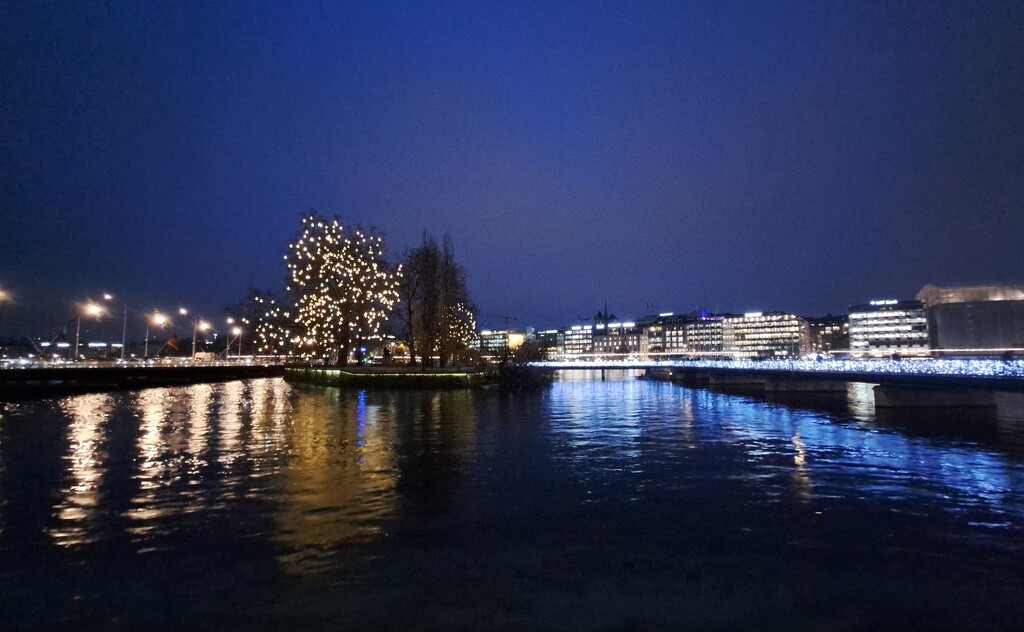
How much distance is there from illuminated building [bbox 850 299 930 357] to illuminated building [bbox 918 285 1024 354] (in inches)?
1357

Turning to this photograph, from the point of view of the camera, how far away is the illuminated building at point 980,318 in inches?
4542

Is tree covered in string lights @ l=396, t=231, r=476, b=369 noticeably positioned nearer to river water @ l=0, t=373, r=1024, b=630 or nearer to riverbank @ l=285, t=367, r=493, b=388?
riverbank @ l=285, t=367, r=493, b=388

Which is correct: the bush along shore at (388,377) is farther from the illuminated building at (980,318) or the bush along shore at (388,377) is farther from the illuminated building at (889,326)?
the illuminated building at (889,326)

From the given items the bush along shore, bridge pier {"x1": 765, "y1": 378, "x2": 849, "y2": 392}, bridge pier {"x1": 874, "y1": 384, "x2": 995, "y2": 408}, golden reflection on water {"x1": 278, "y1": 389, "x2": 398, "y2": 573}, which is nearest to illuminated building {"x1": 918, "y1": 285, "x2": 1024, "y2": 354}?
bridge pier {"x1": 765, "y1": 378, "x2": 849, "y2": 392}

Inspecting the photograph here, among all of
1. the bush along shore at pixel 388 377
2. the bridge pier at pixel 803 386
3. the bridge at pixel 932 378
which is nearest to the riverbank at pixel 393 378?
the bush along shore at pixel 388 377

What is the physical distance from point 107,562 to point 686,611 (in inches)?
296

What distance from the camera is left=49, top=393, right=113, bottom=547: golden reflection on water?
372 inches

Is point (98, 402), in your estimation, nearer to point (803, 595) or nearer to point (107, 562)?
point (107, 562)

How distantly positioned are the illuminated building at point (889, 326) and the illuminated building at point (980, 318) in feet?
113

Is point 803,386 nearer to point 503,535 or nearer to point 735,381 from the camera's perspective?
point 735,381

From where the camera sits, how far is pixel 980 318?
11962 centimetres

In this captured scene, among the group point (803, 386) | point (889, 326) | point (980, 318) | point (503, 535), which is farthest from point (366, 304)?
point (889, 326)

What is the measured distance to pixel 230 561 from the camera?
26.7 feet

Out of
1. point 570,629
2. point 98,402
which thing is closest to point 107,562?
point 570,629
